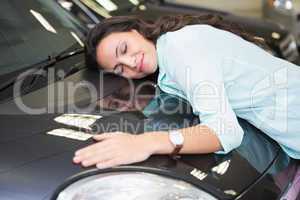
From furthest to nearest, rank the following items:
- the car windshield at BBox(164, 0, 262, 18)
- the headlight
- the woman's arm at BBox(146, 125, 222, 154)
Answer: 1. the car windshield at BBox(164, 0, 262, 18)
2. the woman's arm at BBox(146, 125, 222, 154)
3. the headlight

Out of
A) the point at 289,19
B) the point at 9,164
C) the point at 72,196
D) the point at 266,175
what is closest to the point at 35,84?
the point at 9,164

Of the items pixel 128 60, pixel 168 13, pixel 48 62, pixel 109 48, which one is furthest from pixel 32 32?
pixel 168 13

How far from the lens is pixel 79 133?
1.60 m

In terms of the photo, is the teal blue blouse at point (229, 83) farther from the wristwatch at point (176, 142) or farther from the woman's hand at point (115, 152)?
the woman's hand at point (115, 152)

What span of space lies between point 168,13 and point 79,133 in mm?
1922

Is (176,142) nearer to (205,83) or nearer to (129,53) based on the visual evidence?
(205,83)

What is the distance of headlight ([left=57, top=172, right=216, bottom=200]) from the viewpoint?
1.40 m

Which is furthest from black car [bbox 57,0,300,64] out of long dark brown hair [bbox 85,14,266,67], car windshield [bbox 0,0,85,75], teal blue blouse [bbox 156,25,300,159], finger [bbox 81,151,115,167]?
finger [bbox 81,151,115,167]

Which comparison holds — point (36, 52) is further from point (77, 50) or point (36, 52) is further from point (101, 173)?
point (101, 173)

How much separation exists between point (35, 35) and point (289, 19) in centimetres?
346

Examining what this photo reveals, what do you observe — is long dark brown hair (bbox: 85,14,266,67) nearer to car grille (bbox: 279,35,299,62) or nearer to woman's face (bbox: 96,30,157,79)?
woman's face (bbox: 96,30,157,79)

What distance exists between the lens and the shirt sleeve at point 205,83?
63.2 inches

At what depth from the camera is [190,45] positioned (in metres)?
1.69

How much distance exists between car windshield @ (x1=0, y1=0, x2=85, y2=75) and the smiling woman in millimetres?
244
